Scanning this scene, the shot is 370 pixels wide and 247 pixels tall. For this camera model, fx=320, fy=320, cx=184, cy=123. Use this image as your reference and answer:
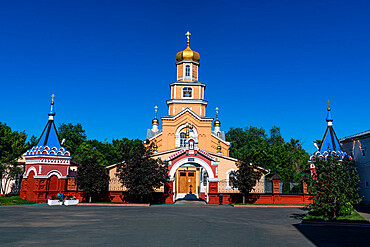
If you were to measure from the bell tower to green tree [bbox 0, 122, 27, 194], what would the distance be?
58.7 feet

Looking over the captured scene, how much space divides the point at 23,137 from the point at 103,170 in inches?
740

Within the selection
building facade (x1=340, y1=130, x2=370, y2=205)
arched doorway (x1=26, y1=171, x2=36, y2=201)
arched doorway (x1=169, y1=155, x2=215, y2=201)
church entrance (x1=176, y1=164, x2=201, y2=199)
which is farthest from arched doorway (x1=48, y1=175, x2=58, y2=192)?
building facade (x1=340, y1=130, x2=370, y2=205)

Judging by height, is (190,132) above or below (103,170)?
above

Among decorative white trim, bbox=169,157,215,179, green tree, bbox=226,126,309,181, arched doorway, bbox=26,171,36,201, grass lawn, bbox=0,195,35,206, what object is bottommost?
grass lawn, bbox=0,195,35,206

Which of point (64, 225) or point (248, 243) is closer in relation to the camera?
point (248, 243)

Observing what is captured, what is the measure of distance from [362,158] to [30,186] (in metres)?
29.0

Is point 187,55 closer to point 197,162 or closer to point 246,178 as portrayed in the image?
point 197,162

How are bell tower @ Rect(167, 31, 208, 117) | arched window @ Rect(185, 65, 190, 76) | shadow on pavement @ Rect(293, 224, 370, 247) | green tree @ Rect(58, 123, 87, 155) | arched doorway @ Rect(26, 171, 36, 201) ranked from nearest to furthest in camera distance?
shadow on pavement @ Rect(293, 224, 370, 247)
arched doorway @ Rect(26, 171, 36, 201)
bell tower @ Rect(167, 31, 208, 117)
arched window @ Rect(185, 65, 190, 76)
green tree @ Rect(58, 123, 87, 155)

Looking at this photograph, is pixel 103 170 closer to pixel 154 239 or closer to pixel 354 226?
pixel 154 239

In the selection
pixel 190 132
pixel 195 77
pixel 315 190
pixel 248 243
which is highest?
pixel 195 77

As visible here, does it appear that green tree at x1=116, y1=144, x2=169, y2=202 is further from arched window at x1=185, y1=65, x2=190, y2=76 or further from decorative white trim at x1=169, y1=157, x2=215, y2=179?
arched window at x1=185, y1=65, x2=190, y2=76

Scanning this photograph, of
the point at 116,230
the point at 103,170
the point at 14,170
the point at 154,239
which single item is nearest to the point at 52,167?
the point at 103,170

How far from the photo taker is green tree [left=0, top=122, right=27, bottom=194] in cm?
3318

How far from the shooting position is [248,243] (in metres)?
10.5
